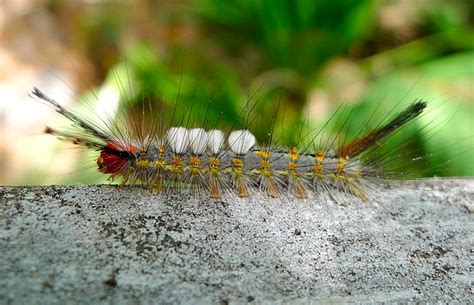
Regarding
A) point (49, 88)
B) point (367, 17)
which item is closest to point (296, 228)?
point (367, 17)

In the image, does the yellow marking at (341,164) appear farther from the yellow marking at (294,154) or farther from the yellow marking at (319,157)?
the yellow marking at (294,154)

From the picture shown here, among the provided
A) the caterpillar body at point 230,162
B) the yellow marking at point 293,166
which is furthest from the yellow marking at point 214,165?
the yellow marking at point 293,166

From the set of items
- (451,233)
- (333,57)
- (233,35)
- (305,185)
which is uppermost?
(233,35)

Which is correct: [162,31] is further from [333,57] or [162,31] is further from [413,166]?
[413,166]

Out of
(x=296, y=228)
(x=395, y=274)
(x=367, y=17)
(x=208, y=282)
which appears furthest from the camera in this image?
(x=367, y=17)

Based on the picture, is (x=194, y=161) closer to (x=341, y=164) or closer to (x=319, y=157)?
(x=319, y=157)

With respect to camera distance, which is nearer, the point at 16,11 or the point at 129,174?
the point at 129,174
